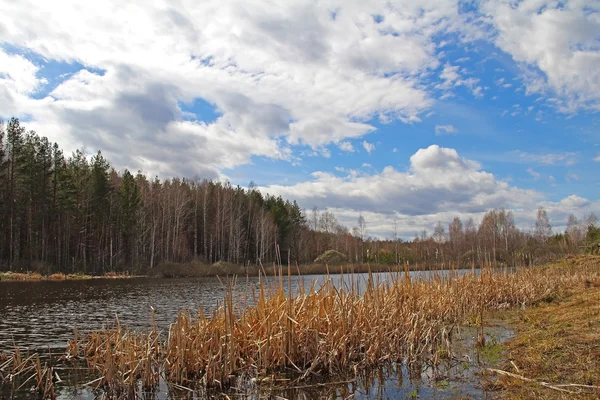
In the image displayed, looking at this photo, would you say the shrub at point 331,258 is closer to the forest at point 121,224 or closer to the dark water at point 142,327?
the forest at point 121,224

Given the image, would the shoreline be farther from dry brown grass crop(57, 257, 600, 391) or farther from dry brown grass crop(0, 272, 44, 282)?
dry brown grass crop(57, 257, 600, 391)

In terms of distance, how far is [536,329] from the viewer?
34.0ft

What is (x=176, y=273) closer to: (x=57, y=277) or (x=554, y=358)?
(x=57, y=277)

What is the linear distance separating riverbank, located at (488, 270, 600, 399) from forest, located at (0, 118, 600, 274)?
2376 cm

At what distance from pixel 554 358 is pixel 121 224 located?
57.7m

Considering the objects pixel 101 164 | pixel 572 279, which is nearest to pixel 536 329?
pixel 572 279

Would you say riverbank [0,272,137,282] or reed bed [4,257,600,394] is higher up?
reed bed [4,257,600,394]

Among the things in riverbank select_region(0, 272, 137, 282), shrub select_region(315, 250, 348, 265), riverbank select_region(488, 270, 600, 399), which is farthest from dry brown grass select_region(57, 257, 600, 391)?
shrub select_region(315, 250, 348, 265)

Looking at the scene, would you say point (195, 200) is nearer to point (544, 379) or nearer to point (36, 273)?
point (36, 273)

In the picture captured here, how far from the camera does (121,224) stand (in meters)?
57.6

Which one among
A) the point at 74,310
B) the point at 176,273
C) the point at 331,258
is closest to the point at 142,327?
the point at 74,310

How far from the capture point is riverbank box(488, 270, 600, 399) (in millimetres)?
5895

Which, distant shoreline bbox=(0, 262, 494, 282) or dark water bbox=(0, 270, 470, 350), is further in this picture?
distant shoreline bbox=(0, 262, 494, 282)

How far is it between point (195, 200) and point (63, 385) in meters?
60.2
